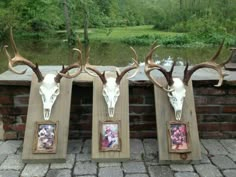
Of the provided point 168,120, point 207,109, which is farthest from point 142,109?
point 207,109

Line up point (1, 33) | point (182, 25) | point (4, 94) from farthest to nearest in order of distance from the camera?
1. point (182, 25)
2. point (1, 33)
3. point (4, 94)

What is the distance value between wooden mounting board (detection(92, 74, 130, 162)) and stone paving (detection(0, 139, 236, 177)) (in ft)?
0.22

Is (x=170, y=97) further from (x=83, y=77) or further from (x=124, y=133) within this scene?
(x=83, y=77)

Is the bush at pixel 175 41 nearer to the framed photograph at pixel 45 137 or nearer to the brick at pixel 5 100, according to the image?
the brick at pixel 5 100

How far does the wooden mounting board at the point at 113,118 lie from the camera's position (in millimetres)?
3254

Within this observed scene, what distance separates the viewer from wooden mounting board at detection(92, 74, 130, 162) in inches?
128

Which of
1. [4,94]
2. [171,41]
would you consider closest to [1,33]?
[171,41]

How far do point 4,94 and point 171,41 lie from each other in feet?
68.0

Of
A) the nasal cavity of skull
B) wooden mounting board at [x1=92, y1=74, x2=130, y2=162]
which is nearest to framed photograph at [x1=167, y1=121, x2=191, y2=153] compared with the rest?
wooden mounting board at [x1=92, y1=74, x2=130, y2=162]

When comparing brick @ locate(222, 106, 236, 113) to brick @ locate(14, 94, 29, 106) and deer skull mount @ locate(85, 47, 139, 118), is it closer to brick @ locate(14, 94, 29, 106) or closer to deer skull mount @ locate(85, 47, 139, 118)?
deer skull mount @ locate(85, 47, 139, 118)

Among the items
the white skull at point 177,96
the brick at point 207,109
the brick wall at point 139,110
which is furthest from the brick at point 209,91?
the white skull at point 177,96

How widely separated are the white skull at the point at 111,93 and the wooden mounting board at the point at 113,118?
0.07 meters

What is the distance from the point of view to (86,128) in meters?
3.81

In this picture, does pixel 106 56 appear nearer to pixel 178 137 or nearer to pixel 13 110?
pixel 13 110
